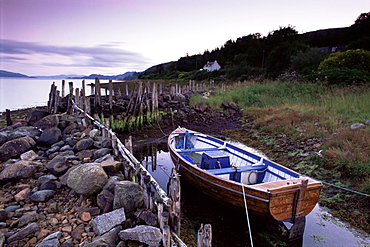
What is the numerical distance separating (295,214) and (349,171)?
3.07 meters

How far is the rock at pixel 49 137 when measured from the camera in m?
6.98

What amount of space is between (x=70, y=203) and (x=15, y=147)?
10.6ft

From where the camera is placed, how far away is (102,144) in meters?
6.50

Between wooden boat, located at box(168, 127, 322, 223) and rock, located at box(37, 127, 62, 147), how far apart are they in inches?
146

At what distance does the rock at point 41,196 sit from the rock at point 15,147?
2476 millimetres

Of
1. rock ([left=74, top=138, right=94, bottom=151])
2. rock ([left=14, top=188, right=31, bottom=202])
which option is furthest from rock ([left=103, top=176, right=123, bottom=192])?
rock ([left=74, top=138, right=94, bottom=151])

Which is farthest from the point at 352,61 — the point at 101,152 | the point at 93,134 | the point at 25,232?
the point at 25,232

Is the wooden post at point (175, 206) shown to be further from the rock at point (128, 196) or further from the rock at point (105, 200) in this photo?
the rock at point (105, 200)

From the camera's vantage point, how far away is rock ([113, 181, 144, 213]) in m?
3.84

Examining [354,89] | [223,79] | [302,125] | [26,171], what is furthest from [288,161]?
[223,79]

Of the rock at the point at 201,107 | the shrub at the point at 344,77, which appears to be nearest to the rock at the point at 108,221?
the rock at the point at 201,107

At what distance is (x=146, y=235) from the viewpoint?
122 inches

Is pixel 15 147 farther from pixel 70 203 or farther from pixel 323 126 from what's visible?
pixel 323 126

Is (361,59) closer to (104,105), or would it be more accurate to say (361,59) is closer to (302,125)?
(302,125)
